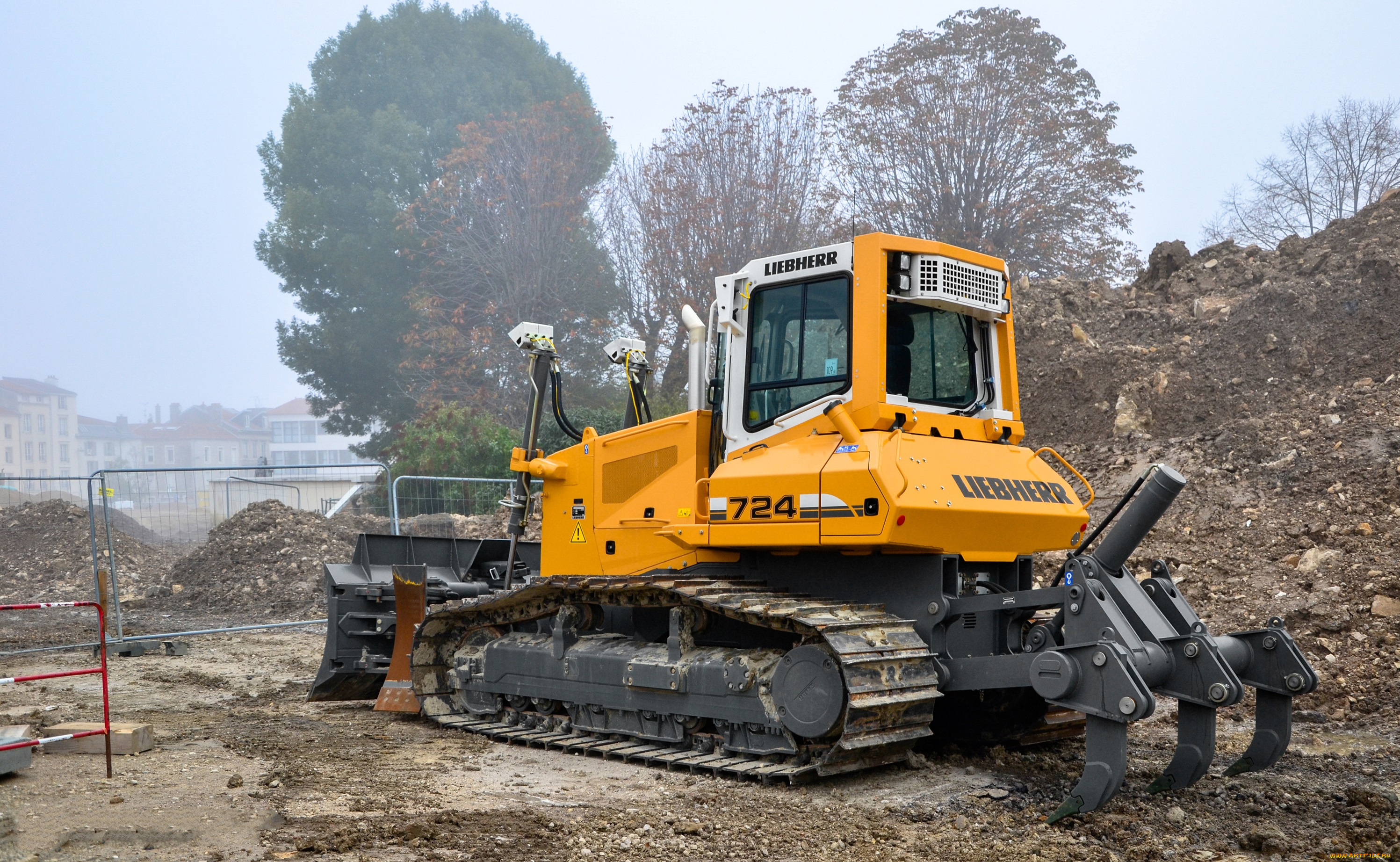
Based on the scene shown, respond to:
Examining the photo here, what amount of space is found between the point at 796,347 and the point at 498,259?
1028 inches

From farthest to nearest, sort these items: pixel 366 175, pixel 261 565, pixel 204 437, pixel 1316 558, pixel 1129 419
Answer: pixel 204 437
pixel 366 175
pixel 261 565
pixel 1129 419
pixel 1316 558

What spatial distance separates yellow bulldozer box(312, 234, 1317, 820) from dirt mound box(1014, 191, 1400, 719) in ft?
10.0

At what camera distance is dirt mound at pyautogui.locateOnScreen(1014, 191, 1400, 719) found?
9383 millimetres

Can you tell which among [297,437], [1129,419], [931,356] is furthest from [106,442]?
[931,356]

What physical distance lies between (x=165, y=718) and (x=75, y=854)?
3.71 m

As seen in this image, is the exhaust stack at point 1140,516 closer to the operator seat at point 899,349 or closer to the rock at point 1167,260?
the operator seat at point 899,349

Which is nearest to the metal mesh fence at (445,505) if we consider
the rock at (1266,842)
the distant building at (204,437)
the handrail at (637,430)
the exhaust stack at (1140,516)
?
the handrail at (637,430)

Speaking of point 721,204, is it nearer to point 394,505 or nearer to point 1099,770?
point 394,505

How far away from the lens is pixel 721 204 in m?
26.8

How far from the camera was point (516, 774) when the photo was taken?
632 centimetres

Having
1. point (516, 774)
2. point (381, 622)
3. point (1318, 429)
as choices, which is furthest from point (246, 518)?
point (1318, 429)

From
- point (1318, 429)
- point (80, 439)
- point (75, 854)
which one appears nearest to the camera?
point (75, 854)

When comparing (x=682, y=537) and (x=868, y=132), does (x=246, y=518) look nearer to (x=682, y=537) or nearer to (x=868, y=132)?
(x=682, y=537)

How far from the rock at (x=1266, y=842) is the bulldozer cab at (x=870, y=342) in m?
2.58
